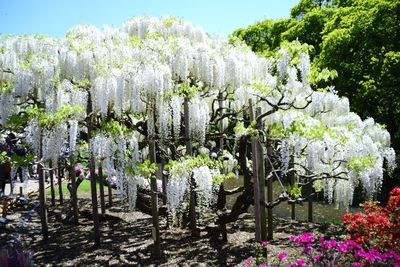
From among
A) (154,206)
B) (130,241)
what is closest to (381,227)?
(154,206)

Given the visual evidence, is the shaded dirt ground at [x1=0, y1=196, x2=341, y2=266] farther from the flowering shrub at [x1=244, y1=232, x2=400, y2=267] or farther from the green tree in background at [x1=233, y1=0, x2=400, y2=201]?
the green tree in background at [x1=233, y1=0, x2=400, y2=201]

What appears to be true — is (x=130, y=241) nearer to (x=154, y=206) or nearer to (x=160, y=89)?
(x=154, y=206)

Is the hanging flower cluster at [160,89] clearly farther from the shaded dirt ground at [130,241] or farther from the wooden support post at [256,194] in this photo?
the shaded dirt ground at [130,241]

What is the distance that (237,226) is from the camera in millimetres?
8781

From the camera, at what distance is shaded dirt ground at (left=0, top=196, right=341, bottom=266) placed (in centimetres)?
675

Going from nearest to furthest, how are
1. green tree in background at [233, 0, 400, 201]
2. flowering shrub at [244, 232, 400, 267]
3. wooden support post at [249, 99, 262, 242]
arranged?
flowering shrub at [244, 232, 400, 267] < wooden support post at [249, 99, 262, 242] < green tree in background at [233, 0, 400, 201]

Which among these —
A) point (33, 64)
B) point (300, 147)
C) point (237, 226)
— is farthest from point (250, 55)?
point (33, 64)

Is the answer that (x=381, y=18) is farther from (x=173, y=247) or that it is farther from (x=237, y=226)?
(x=173, y=247)

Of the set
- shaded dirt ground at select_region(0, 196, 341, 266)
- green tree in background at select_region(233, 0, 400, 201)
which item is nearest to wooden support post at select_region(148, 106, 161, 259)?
shaded dirt ground at select_region(0, 196, 341, 266)

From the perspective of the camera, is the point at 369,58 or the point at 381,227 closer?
the point at 381,227

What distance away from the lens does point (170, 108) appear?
6.75m

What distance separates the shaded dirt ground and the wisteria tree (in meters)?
0.54

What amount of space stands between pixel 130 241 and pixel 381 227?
468 cm

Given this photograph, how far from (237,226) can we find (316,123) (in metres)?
3.24
